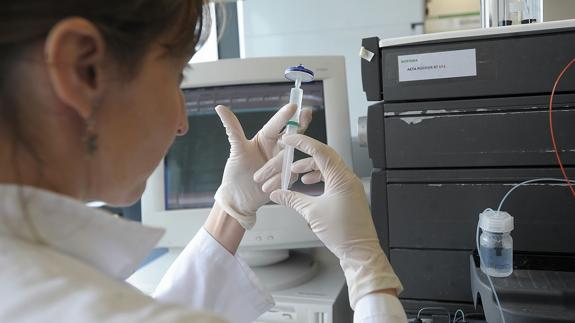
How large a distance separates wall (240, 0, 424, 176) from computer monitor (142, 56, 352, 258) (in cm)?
64

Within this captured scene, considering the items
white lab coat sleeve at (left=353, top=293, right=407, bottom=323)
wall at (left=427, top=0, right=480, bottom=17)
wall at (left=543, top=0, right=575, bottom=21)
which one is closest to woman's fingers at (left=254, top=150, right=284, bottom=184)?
white lab coat sleeve at (left=353, top=293, right=407, bottom=323)

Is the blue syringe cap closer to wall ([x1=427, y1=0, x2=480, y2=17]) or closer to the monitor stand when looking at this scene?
the monitor stand

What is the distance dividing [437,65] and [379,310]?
42 cm

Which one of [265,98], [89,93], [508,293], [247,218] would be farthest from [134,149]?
[265,98]

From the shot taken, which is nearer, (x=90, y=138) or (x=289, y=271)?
(x=90, y=138)

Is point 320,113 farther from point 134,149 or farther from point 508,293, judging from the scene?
point 134,149

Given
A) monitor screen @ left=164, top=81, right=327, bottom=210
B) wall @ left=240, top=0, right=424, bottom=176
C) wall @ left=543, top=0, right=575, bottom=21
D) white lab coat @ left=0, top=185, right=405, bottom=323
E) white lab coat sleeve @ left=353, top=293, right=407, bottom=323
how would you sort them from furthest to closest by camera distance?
wall @ left=240, top=0, right=424, bottom=176 < monitor screen @ left=164, top=81, right=327, bottom=210 < wall @ left=543, top=0, right=575, bottom=21 < white lab coat sleeve @ left=353, top=293, right=407, bottom=323 < white lab coat @ left=0, top=185, right=405, bottom=323

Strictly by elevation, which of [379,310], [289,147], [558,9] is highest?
[558,9]

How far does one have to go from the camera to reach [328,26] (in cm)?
178

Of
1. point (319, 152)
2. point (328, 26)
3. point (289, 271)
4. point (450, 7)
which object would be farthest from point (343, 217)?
point (450, 7)

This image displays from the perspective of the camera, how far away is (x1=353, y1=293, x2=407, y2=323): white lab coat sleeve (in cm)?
66

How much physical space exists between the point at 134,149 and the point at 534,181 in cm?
64

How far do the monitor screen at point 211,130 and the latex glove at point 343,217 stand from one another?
332mm

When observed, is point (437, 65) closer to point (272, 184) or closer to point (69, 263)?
point (272, 184)
